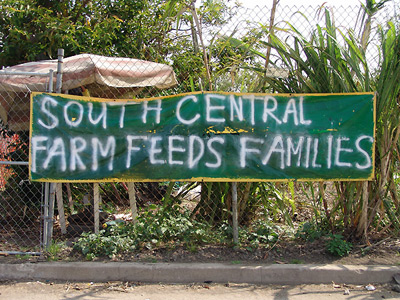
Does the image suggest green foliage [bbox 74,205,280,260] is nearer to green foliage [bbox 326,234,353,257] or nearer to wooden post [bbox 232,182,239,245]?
wooden post [bbox 232,182,239,245]

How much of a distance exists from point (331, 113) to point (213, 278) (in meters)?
2.06

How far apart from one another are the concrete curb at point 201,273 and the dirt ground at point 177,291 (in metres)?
0.07

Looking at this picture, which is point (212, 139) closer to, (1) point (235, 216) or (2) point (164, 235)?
(1) point (235, 216)

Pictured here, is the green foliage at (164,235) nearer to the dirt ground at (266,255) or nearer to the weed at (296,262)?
the dirt ground at (266,255)

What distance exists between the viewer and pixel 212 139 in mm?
3895

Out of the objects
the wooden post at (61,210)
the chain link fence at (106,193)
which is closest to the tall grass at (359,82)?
the chain link fence at (106,193)

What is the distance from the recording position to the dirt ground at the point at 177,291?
3275 mm

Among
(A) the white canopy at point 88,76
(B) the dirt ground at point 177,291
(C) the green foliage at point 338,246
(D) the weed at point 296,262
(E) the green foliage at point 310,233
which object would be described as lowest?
(B) the dirt ground at point 177,291

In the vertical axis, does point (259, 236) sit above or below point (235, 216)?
below

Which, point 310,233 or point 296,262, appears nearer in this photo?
point 296,262

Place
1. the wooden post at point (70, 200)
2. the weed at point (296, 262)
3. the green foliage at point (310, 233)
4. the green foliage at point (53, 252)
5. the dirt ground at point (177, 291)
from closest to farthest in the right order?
the dirt ground at point (177, 291) → the weed at point (296, 262) → the green foliage at point (53, 252) → the green foliage at point (310, 233) → the wooden post at point (70, 200)

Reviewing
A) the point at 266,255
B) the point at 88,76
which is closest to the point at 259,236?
the point at 266,255

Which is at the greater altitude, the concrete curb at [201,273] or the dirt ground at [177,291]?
the concrete curb at [201,273]

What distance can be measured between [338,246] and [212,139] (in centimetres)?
170
